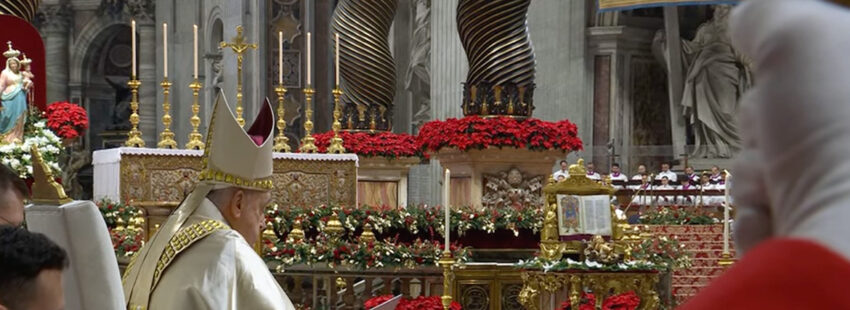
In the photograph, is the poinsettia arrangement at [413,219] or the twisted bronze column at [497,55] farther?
the twisted bronze column at [497,55]

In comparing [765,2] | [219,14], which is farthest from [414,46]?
[765,2]

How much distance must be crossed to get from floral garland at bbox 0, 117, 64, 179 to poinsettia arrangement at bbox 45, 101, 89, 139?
49 centimetres

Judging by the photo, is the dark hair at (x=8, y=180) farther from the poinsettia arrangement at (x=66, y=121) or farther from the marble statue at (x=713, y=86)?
the marble statue at (x=713, y=86)

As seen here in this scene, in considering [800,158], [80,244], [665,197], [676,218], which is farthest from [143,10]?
[800,158]

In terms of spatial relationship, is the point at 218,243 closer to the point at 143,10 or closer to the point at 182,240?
the point at 182,240

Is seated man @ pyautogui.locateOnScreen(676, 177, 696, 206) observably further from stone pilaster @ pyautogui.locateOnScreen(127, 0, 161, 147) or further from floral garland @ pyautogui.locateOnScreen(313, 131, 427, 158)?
stone pilaster @ pyautogui.locateOnScreen(127, 0, 161, 147)

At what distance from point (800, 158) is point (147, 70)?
3311cm

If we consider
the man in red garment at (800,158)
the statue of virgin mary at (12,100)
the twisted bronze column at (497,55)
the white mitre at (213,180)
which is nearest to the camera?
the man in red garment at (800,158)

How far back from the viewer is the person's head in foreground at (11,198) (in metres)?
3.11

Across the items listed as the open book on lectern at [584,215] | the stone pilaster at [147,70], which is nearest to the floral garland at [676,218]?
the open book on lectern at [584,215]

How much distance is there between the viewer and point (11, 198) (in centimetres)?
313

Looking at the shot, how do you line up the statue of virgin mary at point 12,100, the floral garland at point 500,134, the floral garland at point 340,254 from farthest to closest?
the statue of virgin mary at point 12,100 < the floral garland at point 500,134 < the floral garland at point 340,254

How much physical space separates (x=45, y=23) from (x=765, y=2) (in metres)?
35.9

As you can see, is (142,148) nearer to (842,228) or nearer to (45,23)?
(842,228)
